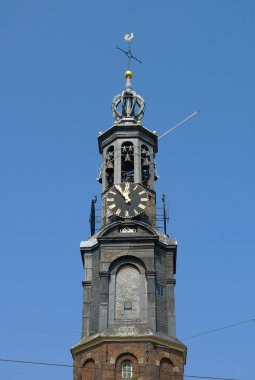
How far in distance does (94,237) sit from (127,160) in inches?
249

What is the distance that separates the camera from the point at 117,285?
5678cm

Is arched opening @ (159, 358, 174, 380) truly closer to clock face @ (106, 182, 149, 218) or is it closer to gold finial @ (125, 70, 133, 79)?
clock face @ (106, 182, 149, 218)

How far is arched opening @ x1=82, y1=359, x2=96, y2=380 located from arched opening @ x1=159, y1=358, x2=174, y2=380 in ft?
13.5

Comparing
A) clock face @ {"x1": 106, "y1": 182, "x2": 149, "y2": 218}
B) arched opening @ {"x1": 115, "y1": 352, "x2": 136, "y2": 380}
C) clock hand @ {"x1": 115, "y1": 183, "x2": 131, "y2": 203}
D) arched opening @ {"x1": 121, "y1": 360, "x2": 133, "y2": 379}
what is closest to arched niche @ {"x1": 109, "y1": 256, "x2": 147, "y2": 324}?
arched opening @ {"x1": 115, "y1": 352, "x2": 136, "y2": 380}

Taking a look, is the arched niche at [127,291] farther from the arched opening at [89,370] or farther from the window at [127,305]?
the arched opening at [89,370]

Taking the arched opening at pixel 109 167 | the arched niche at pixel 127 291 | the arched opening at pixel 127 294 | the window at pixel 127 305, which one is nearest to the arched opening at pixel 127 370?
the arched niche at pixel 127 291

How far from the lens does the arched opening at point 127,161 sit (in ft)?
206

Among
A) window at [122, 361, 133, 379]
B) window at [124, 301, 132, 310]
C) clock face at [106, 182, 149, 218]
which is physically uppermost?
clock face at [106, 182, 149, 218]

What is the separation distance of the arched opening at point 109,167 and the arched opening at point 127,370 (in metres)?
14.2

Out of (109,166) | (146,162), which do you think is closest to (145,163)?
(146,162)

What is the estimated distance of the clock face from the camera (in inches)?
2324

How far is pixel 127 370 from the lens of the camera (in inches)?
2106

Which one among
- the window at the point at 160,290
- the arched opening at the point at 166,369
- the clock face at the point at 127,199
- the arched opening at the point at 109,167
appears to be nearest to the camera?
the arched opening at the point at 166,369

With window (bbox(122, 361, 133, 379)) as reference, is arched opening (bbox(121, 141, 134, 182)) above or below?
above
